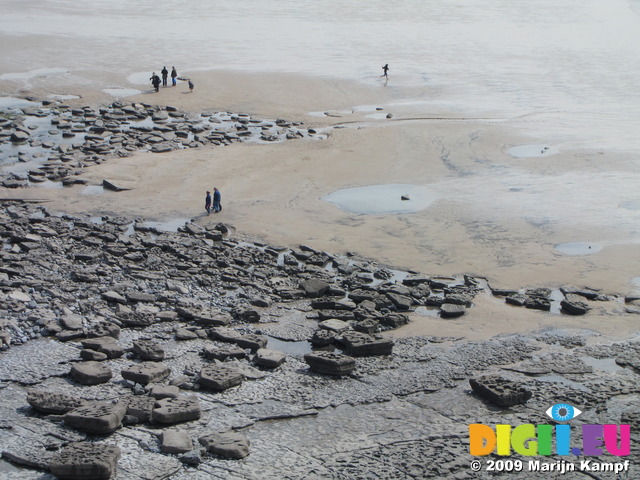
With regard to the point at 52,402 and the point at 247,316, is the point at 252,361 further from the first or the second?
the point at 52,402

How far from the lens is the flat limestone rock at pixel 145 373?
14.0 m

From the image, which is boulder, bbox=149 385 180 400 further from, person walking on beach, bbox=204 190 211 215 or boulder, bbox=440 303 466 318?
person walking on beach, bbox=204 190 211 215

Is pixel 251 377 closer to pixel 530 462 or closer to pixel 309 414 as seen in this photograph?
pixel 309 414

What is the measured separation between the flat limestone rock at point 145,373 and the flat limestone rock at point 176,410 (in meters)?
0.99

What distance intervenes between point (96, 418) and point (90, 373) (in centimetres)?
196

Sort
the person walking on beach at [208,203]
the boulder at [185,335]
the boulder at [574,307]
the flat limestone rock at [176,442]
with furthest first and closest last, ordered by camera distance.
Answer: the person walking on beach at [208,203] → the boulder at [574,307] → the boulder at [185,335] → the flat limestone rock at [176,442]

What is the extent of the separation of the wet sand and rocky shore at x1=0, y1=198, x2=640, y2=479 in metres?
1.12

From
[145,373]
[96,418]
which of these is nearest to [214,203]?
[145,373]

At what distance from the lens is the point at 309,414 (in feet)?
44.1

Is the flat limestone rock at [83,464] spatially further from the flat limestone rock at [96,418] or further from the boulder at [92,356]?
the boulder at [92,356]

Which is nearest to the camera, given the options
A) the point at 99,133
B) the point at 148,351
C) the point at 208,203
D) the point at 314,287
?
the point at 148,351

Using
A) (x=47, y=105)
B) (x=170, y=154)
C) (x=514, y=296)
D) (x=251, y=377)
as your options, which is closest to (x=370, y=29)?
(x=47, y=105)

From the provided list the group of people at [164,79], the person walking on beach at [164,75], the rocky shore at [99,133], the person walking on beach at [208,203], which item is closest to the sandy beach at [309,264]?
the rocky shore at [99,133]

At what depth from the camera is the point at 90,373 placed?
46.1ft
